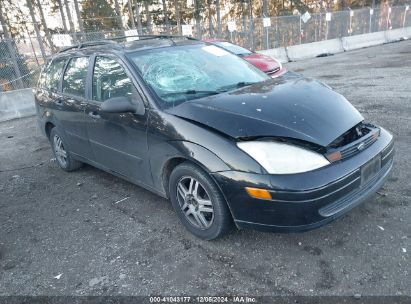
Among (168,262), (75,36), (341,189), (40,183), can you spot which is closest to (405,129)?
(341,189)

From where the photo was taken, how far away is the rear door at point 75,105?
4.09 meters

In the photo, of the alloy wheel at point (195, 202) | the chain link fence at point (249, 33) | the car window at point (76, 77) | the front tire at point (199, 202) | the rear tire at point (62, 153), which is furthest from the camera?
the chain link fence at point (249, 33)

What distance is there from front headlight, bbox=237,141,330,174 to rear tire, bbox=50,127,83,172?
124 inches

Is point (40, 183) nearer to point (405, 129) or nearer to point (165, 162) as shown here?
point (165, 162)

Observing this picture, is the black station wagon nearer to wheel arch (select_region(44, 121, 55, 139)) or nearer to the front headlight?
the front headlight

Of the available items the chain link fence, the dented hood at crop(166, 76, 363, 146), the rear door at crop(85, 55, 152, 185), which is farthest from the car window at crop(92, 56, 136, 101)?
A: the chain link fence

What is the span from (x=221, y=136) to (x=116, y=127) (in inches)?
54.4

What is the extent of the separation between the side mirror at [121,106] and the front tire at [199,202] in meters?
0.70

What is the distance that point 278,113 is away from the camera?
111 inches

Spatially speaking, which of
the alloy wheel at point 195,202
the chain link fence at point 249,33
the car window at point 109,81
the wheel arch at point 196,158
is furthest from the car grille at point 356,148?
the chain link fence at point 249,33

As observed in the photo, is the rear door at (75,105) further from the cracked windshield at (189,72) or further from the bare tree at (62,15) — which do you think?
the bare tree at (62,15)

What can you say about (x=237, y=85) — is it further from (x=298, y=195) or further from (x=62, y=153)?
(x=62, y=153)

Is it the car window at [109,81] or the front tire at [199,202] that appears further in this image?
the car window at [109,81]

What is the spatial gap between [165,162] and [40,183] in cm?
263
